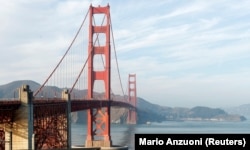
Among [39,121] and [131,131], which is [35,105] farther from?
[131,131]

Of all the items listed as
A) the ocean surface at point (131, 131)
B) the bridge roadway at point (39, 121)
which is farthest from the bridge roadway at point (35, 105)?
the ocean surface at point (131, 131)

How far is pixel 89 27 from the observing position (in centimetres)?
5731

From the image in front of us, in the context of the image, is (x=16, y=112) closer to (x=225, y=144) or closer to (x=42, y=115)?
(x=42, y=115)

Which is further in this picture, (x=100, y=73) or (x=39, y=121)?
(x=100, y=73)

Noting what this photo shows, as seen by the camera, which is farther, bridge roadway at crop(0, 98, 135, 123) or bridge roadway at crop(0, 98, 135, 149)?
bridge roadway at crop(0, 98, 135, 149)

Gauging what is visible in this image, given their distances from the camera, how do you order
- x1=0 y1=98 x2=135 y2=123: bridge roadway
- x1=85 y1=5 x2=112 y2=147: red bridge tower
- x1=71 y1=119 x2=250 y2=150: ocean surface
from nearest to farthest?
x1=0 y1=98 x2=135 y2=123: bridge roadway < x1=85 y1=5 x2=112 y2=147: red bridge tower < x1=71 y1=119 x2=250 y2=150: ocean surface

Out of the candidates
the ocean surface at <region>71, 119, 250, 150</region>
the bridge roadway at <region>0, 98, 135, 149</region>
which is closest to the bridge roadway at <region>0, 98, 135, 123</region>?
the bridge roadway at <region>0, 98, 135, 149</region>

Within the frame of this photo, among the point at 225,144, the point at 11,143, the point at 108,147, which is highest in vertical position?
the point at 225,144

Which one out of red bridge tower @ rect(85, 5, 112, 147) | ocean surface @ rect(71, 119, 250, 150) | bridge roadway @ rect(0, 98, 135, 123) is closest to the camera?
bridge roadway @ rect(0, 98, 135, 123)

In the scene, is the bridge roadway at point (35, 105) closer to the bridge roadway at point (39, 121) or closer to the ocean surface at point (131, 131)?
the bridge roadway at point (39, 121)

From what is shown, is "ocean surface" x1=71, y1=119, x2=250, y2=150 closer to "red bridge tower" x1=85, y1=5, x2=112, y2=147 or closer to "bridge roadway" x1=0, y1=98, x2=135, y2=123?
"red bridge tower" x1=85, y1=5, x2=112, y2=147

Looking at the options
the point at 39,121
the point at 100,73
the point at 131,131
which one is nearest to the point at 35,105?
the point at 39,121

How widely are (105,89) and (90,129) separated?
253 inches

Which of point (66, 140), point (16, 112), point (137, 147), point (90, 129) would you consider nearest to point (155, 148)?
point (137, 147)
